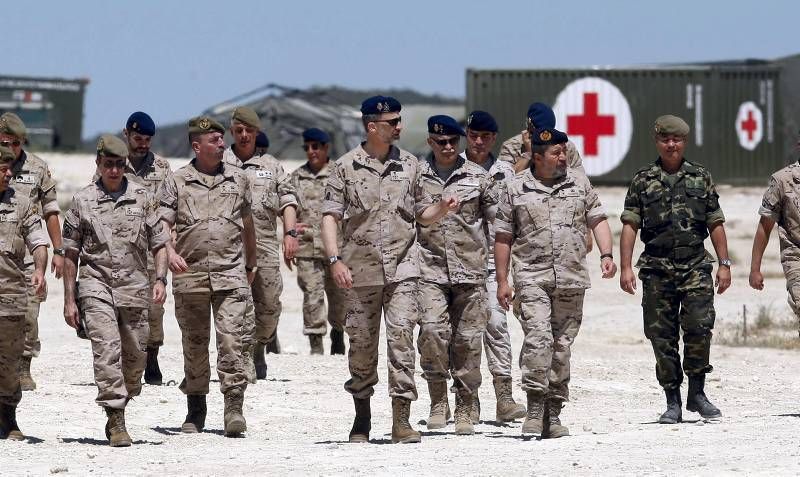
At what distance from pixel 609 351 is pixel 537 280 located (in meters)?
7.77

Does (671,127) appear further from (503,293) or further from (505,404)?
(505,404)

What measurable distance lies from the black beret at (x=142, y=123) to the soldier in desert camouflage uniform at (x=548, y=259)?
270 centimetres

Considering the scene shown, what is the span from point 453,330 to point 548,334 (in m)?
0.75

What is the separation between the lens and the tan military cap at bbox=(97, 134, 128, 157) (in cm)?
1051

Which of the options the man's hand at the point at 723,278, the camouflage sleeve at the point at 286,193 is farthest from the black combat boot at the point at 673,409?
the camouflage sleeve at the point at 286,193

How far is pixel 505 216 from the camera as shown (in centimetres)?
1072

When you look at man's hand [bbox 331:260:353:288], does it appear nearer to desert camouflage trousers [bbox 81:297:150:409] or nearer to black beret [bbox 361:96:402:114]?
black beret [bbox 361:96:402:114]

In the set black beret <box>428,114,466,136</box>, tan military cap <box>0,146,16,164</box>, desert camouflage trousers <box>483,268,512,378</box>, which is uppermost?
black beret <box>428,114,466,136</box>

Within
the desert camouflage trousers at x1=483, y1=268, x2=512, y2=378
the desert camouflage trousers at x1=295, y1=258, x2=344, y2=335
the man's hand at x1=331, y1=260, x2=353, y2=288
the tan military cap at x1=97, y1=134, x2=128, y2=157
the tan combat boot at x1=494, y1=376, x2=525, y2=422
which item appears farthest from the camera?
the desert camouflage trousers at x1=295, y1=258, x2=344, y2=335

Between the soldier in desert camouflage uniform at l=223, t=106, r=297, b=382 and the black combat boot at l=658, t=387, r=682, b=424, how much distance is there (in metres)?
3.05

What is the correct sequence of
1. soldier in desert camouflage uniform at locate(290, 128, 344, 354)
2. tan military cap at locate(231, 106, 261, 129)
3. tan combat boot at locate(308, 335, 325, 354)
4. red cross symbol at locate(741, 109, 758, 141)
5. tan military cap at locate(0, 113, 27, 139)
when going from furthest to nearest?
red cross symbol at locate(741, 109, 758, 141), tan combat boot at locate(308, 335, 325, 354), soldier in desert camouflage uniform at locate(290, 128, 344, 354), tan military cap at locate(231, 106, 261, 129), tan military cap at locate(0, 113, 27, 139)

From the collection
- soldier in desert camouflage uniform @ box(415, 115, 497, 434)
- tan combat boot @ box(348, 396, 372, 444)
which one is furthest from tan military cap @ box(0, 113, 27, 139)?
tan combat boot @ box(348, 396, 372, 444)

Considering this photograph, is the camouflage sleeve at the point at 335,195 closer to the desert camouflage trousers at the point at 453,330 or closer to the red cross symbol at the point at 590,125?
the desert camouflage trousers at the point at 453,330

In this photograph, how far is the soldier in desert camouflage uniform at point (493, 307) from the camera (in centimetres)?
1146
